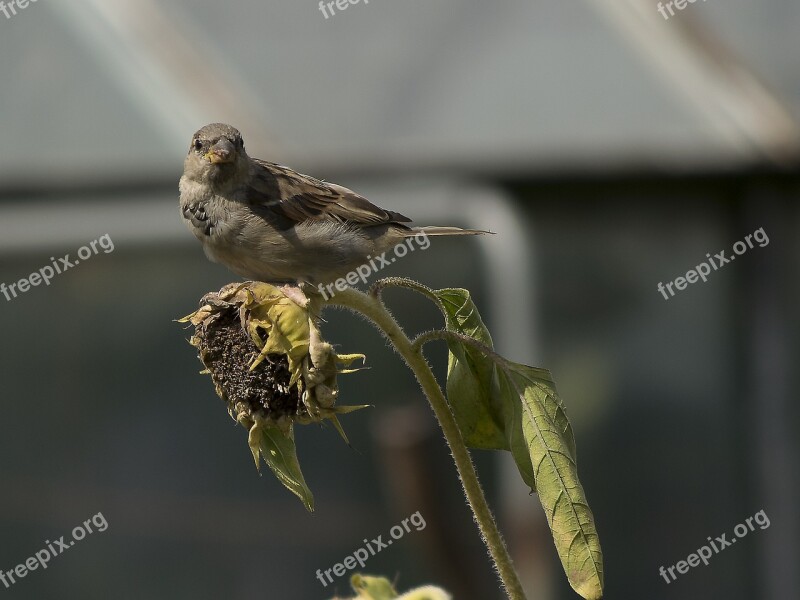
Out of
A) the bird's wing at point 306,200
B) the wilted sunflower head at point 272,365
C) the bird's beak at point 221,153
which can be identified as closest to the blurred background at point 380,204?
the bird's wing at point 306,200

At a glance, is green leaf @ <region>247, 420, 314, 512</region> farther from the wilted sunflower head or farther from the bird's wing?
the bird's wing

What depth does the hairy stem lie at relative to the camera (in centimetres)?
223

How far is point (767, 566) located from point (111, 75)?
19.2ft

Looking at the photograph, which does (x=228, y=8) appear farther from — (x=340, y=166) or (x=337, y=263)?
(x=337, y=263)

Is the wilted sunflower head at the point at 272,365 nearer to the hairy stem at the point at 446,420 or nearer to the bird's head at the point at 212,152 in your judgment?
the hairy stem at the point at 446,420

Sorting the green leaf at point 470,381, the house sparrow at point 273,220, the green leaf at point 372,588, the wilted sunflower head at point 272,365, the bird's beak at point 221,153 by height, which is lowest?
the green leaf at point 372,588

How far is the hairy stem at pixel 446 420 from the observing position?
2.23 m

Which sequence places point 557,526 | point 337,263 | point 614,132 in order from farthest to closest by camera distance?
point 614,132, point 337,263, point 557,526

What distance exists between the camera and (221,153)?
321 cm

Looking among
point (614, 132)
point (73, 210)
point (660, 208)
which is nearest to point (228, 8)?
point (73, 210)

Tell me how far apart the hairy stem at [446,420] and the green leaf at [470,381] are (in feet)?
0.66

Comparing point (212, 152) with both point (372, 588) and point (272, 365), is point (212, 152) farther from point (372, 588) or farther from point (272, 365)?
point (372, 588)

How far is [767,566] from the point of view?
8258 millimetres

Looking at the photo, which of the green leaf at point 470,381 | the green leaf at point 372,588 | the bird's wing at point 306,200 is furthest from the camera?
the bird's wing at point 306,200
